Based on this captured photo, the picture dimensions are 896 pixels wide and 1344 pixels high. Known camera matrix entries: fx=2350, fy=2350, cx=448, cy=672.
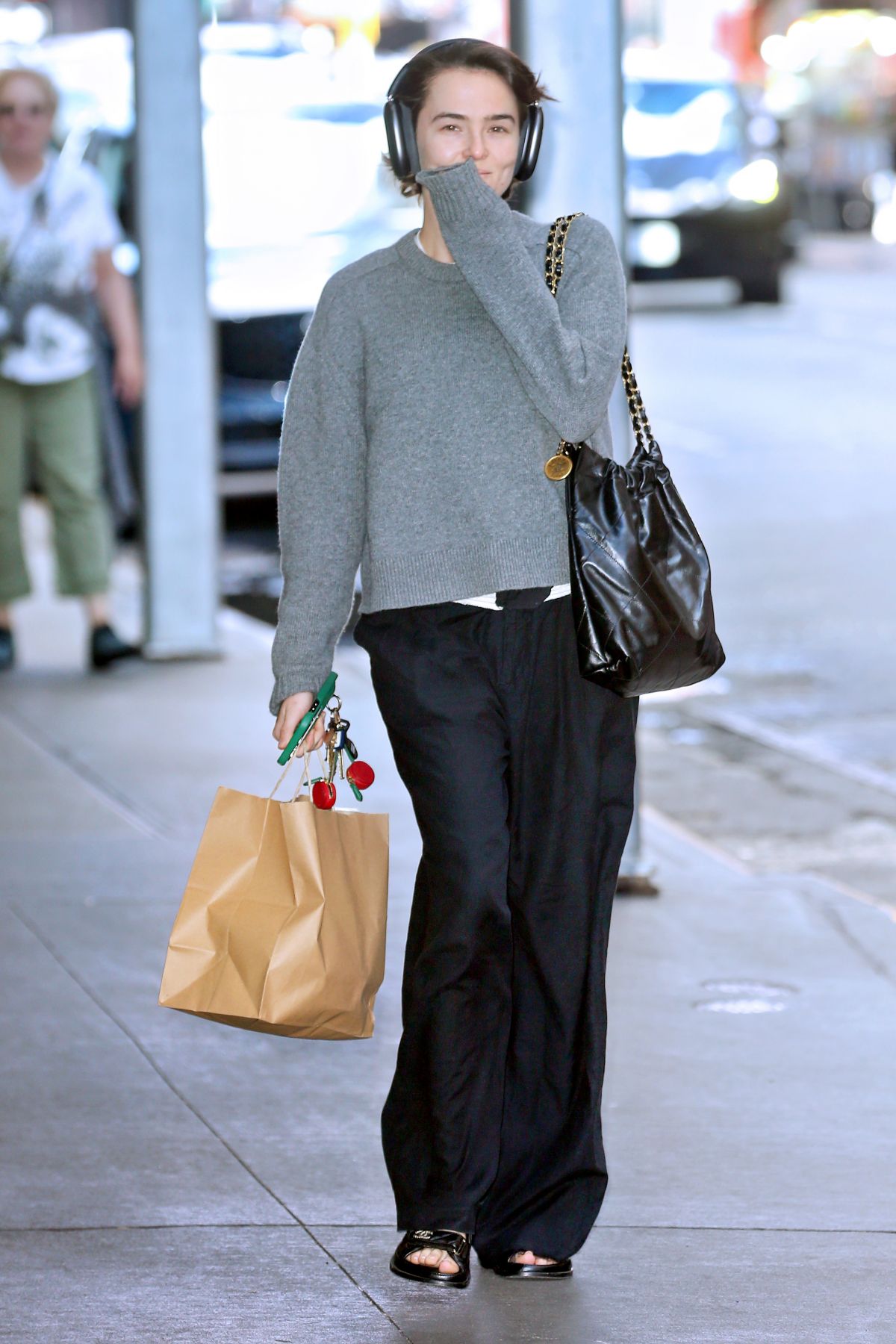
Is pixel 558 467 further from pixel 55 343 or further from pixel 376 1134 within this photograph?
pixel 55 343

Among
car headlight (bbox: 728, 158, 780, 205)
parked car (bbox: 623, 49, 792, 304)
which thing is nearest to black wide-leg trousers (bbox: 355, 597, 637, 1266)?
parked car (bbox: 623, 49, 792, 304)

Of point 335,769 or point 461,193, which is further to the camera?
point 335,769

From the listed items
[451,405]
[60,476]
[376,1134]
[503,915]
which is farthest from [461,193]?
[60,476]

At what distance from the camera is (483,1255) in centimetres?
364

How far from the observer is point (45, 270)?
8.55 meters

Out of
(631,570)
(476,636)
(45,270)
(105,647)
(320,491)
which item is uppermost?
(45,270)

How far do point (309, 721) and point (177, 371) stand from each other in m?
5.65

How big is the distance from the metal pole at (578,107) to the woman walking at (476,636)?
2359 mm

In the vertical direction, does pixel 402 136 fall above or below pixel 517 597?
above

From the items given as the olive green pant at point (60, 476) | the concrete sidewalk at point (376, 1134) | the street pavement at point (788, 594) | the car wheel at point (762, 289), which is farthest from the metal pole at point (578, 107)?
the car wheel at point (762, 289)

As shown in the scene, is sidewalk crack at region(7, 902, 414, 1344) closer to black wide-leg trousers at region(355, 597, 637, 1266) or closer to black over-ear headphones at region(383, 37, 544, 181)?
black wide-leg trousers at region(355, 597, 637, 1266)

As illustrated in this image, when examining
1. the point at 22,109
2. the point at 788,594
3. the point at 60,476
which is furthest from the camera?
the point at 788,594

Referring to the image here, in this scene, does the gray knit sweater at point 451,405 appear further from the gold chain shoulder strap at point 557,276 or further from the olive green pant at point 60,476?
the olive green pant at point 60,476

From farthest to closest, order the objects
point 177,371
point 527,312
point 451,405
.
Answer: point 177,371, point 451,405, point 527,312
